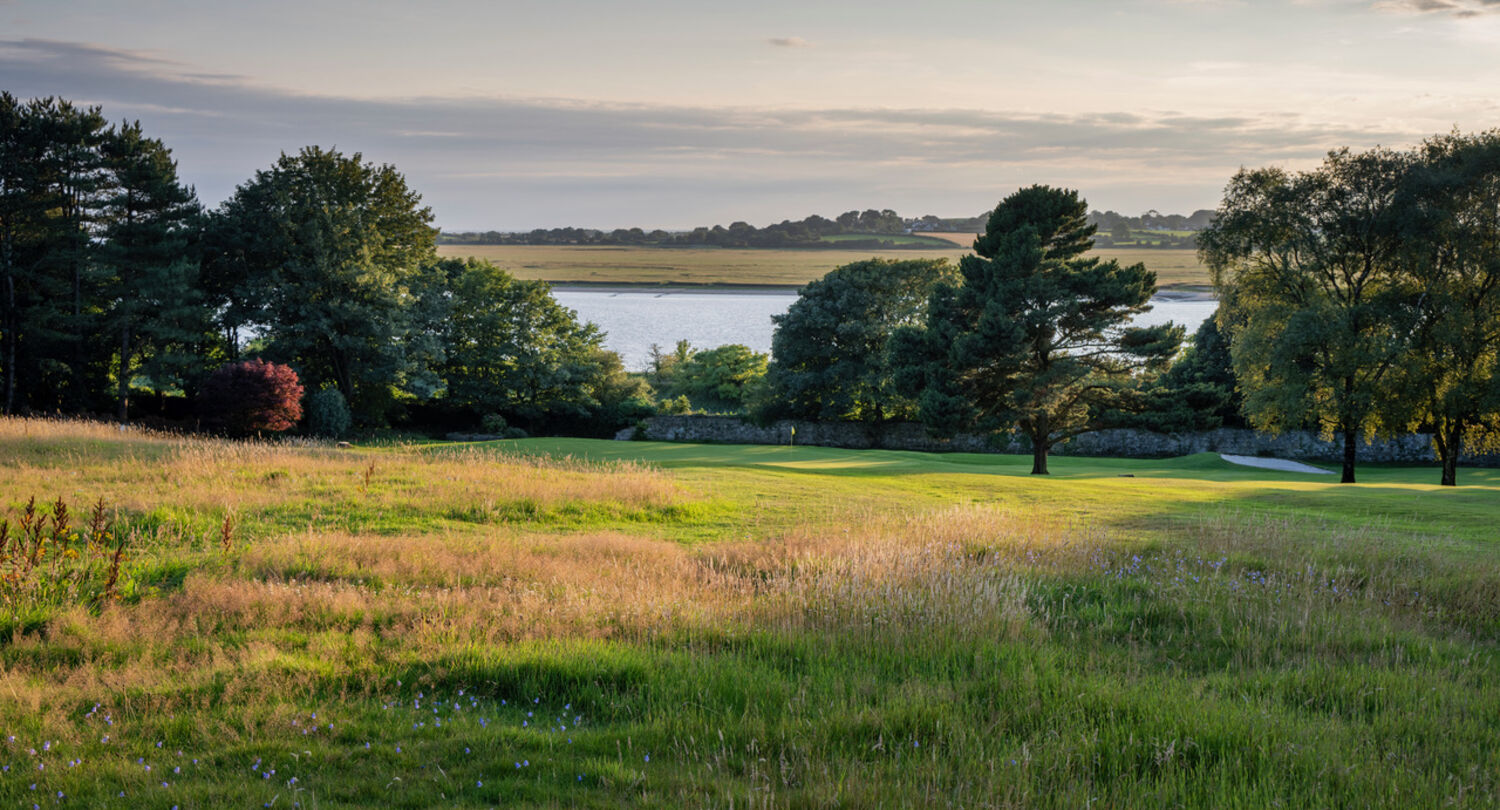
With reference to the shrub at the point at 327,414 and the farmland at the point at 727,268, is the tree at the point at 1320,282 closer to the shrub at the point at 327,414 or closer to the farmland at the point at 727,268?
the shrub at the point at 327,414

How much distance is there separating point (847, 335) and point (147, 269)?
31.2 m

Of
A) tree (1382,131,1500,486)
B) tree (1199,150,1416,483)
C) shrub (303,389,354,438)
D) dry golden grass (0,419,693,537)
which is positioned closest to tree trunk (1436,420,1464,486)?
tree (1382,131,1500,486)

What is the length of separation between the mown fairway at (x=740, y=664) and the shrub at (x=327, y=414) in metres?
25.4

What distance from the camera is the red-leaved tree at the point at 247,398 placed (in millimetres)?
30375

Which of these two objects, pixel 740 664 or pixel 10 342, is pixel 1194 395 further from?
pixel 10 342

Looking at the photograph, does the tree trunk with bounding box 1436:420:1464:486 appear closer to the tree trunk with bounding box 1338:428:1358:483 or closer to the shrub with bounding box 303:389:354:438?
the tree trunk with bounding box 1338:428:1358:483

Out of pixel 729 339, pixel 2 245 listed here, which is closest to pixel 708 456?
pixel 2 245

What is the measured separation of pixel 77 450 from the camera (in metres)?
16.5

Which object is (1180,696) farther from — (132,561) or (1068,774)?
(132,561)

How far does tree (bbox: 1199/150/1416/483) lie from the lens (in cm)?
2878

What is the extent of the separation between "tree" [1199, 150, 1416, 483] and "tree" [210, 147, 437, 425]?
111 ft

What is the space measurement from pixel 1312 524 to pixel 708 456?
19905mm

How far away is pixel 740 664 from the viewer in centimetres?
594

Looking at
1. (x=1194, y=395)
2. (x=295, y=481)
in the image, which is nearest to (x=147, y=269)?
(x=295, y=481)
